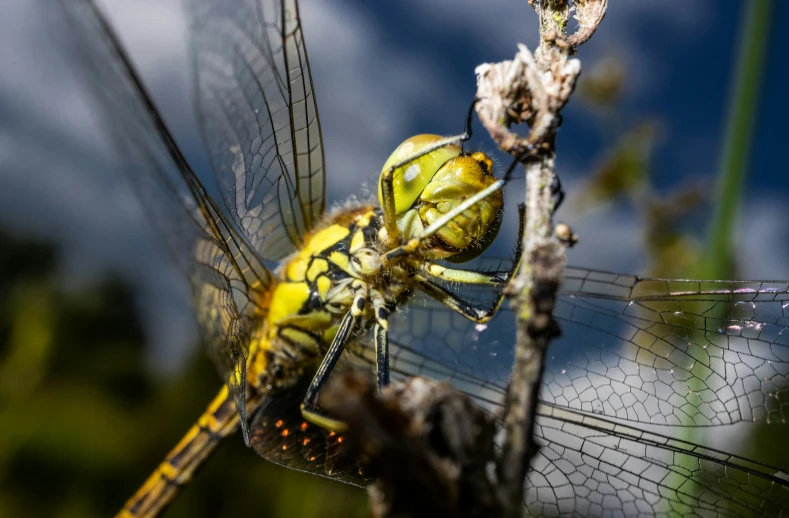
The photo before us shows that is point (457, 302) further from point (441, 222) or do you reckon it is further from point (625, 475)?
point (625, 475)

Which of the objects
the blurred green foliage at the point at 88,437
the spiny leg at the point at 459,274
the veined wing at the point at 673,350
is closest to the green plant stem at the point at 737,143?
the veined wing at the point at 673,350

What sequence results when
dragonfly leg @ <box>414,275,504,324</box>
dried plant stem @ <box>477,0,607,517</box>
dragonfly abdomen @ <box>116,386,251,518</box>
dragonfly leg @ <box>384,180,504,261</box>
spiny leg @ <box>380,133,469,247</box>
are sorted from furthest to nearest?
dragonfly abdomen @ <box>116,386,251,518</box>, dragonfly leg @ <box>414,275,504,324</box>, spiny leg @ <box>380,133,469,247</box>, dragonfly leg @ <box>384,180,504,261</box>, dried plant stem @ <box>477,0,607,517</box>

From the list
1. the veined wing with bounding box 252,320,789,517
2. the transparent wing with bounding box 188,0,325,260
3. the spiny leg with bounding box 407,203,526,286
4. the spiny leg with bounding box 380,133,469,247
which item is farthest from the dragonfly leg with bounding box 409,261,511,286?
the transparent wing with bounding box 188,0,325,260

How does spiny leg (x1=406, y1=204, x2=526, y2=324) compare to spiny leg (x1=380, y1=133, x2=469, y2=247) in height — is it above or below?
below

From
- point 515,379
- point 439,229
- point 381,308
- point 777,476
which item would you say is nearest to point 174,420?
point 381,308

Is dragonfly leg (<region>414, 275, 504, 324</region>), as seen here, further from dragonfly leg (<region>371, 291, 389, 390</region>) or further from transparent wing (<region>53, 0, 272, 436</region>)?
transparent wing (<region>53, 0, 272, 436</region>)

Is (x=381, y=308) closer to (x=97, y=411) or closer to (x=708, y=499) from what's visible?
(x=708, y=499)
